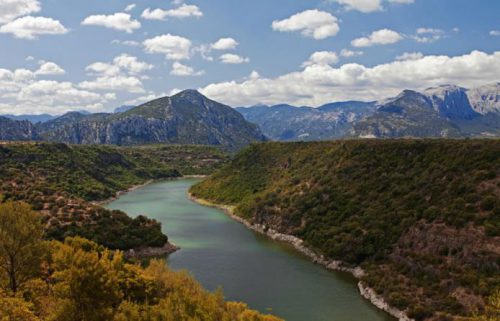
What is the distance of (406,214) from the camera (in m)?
86.9

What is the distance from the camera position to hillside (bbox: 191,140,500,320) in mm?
65812

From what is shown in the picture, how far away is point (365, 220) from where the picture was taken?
92562 mm

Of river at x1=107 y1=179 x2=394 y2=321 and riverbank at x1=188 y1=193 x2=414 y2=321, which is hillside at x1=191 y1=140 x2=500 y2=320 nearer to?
riverbank at x1=188 y1=193 x2=414 y2=321

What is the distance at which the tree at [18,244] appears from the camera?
143 feet

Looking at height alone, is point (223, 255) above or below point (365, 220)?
below

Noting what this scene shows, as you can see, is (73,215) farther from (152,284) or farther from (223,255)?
(152,284)

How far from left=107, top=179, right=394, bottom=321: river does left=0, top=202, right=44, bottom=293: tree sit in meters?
33.0

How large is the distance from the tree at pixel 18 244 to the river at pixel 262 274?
3304cm

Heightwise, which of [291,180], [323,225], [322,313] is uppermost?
[291,180]

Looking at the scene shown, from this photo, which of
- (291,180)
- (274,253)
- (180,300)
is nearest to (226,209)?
(291,180)

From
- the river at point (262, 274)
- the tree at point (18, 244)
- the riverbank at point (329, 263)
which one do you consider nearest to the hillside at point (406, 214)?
the riverbank at point (329, 263)

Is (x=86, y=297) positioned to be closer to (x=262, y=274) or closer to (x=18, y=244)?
(x=18, y=244)

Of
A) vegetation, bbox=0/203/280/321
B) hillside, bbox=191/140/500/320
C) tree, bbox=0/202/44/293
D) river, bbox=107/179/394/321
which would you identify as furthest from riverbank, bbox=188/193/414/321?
tree, bbox=0/202/44/293

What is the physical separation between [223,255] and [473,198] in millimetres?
52206
